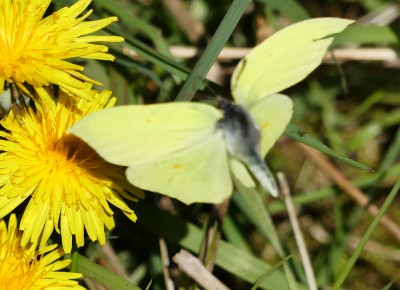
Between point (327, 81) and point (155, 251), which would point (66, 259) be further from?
point (327, 81)

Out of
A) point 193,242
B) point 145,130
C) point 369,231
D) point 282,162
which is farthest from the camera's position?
point 282,162

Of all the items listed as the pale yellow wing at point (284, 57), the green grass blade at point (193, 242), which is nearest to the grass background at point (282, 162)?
the green grass blade at point (193, 242)

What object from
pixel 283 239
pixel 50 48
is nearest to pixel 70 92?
pixel 50 48

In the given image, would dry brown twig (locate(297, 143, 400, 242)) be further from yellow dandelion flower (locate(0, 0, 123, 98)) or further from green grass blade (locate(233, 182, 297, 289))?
yellow dandelion flower (locate(0, 0, 123, 98))

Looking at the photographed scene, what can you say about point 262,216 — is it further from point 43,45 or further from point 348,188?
point 43,45

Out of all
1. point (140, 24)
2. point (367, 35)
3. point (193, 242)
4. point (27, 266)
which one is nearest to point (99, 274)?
point (27, 266)

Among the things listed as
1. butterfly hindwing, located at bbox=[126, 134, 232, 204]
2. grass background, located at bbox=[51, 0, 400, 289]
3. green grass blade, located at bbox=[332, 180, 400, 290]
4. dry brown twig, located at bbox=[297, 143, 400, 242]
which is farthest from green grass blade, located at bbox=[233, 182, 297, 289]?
butterfly hindwing, located at bbox=[126, 134, 232, 204]

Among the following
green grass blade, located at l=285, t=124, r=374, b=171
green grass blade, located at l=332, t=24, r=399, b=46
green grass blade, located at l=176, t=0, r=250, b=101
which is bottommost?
green grass blade, located at l=285, t=124, r=374, b=171
